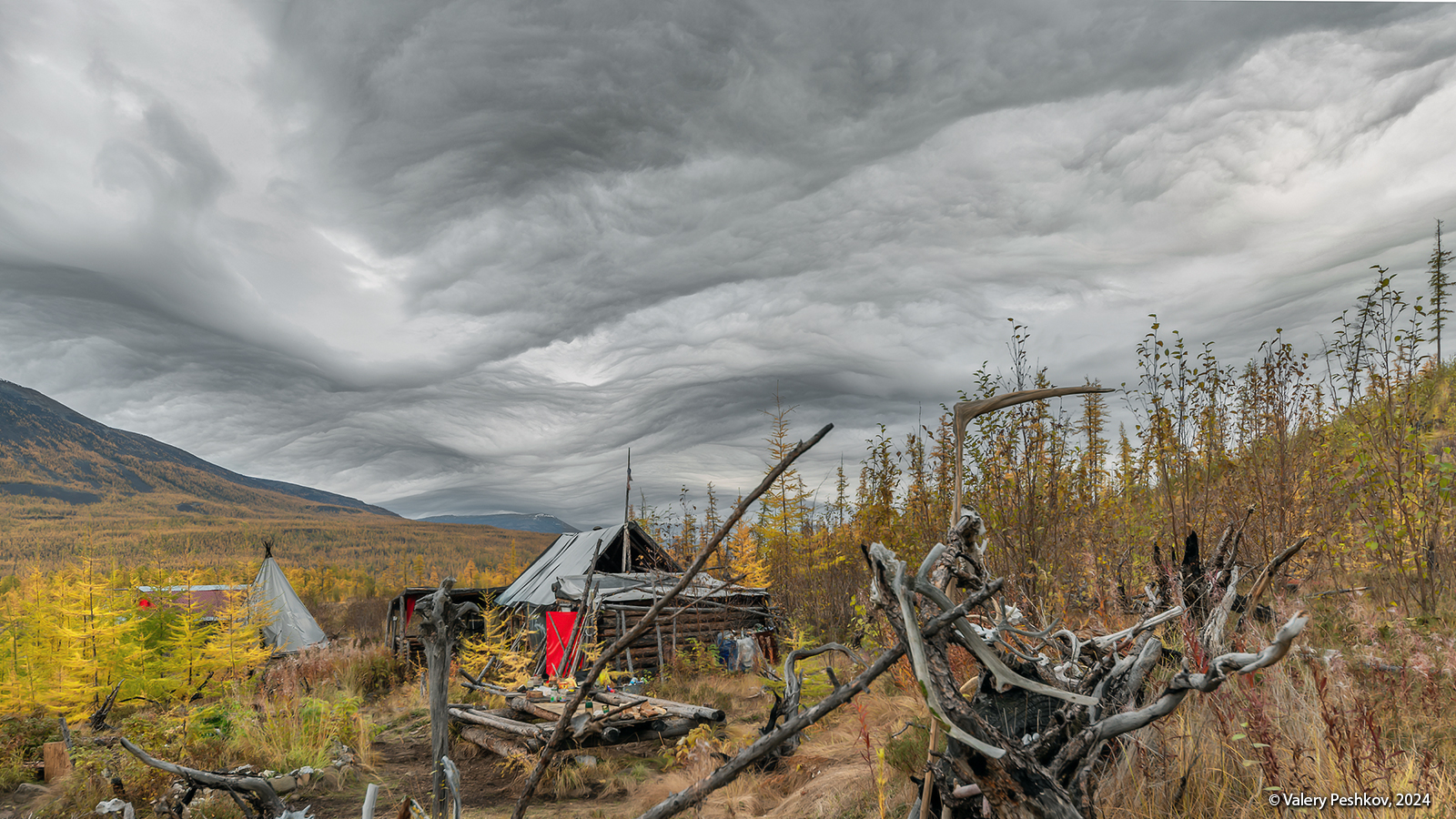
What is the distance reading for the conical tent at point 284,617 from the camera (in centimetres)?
1759

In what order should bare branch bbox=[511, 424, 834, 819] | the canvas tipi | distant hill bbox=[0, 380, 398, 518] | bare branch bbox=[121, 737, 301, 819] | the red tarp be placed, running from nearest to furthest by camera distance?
1. bare branch bbox=[511, 424, 834, 819]
2. bare branch bbox=[121, 737, 301, 819]
3. the red tarp
4. the canvas tipi
5. distant hill bbox=[0, 380, 398, 518]

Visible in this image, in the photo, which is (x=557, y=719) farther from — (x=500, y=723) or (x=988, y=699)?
(x=988, y=699)

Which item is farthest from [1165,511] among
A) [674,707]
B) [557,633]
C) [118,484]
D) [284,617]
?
[118,484]

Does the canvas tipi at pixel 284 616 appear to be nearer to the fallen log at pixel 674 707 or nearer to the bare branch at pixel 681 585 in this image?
the fallen log at pixel 674 707

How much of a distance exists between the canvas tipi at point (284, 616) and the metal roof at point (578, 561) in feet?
20.1

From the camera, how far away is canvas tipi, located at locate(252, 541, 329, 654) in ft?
57.5

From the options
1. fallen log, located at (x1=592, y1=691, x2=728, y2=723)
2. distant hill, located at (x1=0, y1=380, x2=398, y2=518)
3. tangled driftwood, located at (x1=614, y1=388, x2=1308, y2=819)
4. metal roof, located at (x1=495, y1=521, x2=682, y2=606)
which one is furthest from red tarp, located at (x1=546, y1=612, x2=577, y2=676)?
distant hill, located at (x1=0, y1=380, x2=398, y2=518)

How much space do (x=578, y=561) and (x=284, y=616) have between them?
9.42 metres

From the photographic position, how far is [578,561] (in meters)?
16.8

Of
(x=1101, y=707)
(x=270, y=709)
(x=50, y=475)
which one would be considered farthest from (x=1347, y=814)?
(x=50, y=475)

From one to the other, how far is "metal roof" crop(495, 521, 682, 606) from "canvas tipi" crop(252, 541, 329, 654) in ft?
20.1

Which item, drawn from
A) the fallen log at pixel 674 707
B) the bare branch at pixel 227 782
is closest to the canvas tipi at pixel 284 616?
the fallen log at pixel 674 707

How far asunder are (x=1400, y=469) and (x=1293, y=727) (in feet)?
19.2

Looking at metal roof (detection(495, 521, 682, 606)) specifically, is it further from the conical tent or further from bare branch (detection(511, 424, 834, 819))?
bare branch (detection(511, 424, 834, 819))
